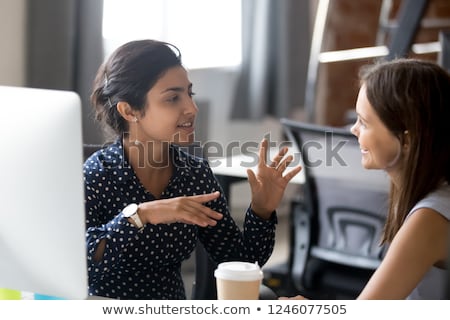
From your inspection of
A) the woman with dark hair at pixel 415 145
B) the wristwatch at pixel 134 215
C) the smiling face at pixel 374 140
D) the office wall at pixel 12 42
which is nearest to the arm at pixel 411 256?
→ the woman with dark hair at pixel 415 145

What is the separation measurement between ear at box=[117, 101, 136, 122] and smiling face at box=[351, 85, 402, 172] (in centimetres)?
38

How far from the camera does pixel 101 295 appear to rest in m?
1.44

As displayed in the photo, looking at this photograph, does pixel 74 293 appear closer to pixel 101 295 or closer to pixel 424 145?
pixel 101 295

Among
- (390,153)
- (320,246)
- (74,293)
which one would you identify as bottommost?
(320,246)

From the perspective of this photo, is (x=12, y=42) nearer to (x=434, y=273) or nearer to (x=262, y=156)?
(x=262, y=156)

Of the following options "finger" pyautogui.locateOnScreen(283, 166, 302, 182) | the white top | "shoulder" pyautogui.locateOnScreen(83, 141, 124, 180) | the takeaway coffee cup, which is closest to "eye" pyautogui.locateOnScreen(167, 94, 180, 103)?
"shoulder" pyautogui.locateOnScreen(83, 141, 124, 180)

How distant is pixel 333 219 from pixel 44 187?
62.5 inches

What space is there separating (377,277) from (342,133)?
3.03 ft

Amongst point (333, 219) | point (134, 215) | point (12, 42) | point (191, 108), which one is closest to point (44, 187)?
point (134, 215)

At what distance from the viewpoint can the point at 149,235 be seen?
142 cm

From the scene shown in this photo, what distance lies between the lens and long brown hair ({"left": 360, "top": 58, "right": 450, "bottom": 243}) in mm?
1297

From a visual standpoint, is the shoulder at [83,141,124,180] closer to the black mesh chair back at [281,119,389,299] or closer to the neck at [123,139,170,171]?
the neck at [123,139,170,171]

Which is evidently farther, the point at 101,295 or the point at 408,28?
the point at 408,28
